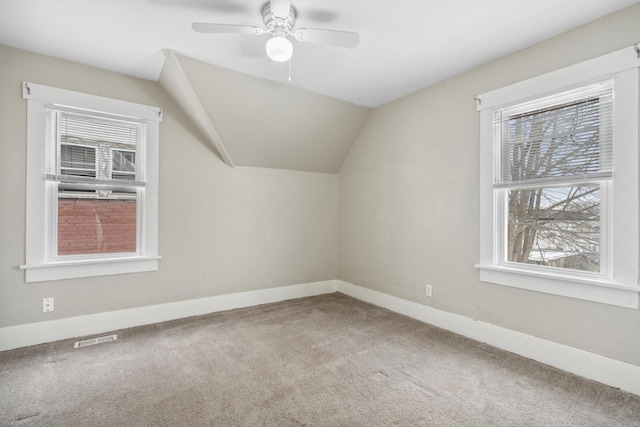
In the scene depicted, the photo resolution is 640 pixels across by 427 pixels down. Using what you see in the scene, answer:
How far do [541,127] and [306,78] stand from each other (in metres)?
A: 2.11

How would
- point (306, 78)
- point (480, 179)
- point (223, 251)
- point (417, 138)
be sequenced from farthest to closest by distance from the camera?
point (223, 251), point (417, 138), point (306, 78), point (480, 179)

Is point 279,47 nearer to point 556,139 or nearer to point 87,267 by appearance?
point 556,139

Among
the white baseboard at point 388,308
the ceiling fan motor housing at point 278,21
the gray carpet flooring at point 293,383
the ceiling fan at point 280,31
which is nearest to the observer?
the gray carpet flooring at point 293,383

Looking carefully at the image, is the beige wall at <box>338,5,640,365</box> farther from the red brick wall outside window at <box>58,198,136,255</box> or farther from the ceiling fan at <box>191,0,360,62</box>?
the red brick wall outside window at <box>58,198,136,255</box>

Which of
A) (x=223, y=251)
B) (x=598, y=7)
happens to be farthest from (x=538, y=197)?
(x=223, y=251)

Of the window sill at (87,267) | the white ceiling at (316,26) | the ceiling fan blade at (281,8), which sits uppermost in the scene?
the white ceiling at (316,26)

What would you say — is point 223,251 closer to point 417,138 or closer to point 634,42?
point 417,138

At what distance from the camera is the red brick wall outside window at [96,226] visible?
2848mm

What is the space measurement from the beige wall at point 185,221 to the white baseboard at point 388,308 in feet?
0.25

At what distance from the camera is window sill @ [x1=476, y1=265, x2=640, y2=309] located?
2.01 m

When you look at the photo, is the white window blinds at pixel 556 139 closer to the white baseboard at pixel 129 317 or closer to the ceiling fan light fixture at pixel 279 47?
the ceiling fan light fixture at pixel 279 47

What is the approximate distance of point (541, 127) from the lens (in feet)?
8.12

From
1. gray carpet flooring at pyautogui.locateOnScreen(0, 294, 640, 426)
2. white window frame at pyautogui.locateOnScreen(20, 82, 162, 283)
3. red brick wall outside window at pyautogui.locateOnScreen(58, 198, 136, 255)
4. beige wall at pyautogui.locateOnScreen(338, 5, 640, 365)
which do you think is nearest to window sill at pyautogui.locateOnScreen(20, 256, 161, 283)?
white window frame at pyautogui.locateOnScreen(20, 82, 162, 283)

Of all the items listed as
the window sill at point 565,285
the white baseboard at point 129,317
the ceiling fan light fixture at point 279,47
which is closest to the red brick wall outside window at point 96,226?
the white baseboard at point 129,317
